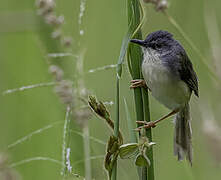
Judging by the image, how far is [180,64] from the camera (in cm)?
325

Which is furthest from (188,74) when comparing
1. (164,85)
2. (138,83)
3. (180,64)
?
(138,83)

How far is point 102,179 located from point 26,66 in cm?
156

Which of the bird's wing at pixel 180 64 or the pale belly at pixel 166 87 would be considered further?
the bird's wing at pixel 180 64

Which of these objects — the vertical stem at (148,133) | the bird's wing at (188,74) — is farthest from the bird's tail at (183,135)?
the vertical stem at (148,133)

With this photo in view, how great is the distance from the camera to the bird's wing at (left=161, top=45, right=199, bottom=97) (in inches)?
127

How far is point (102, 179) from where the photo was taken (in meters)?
2.80

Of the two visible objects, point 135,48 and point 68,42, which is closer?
point 135,48

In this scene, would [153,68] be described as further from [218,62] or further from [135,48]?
[135,48]

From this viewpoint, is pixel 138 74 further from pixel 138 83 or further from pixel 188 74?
pixel 188 74

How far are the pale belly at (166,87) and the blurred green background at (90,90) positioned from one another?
0.48 ft

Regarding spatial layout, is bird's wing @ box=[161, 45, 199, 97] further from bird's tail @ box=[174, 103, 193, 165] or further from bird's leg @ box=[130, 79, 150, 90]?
bird's leg @ box=[130, 79, 150, 90]

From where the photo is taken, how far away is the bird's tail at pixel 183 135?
9.77ft

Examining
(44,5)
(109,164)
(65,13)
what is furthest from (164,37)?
(65,13)

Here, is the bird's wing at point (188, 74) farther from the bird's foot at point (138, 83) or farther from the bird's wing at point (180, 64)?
the bird's foot at point (138, 83)
